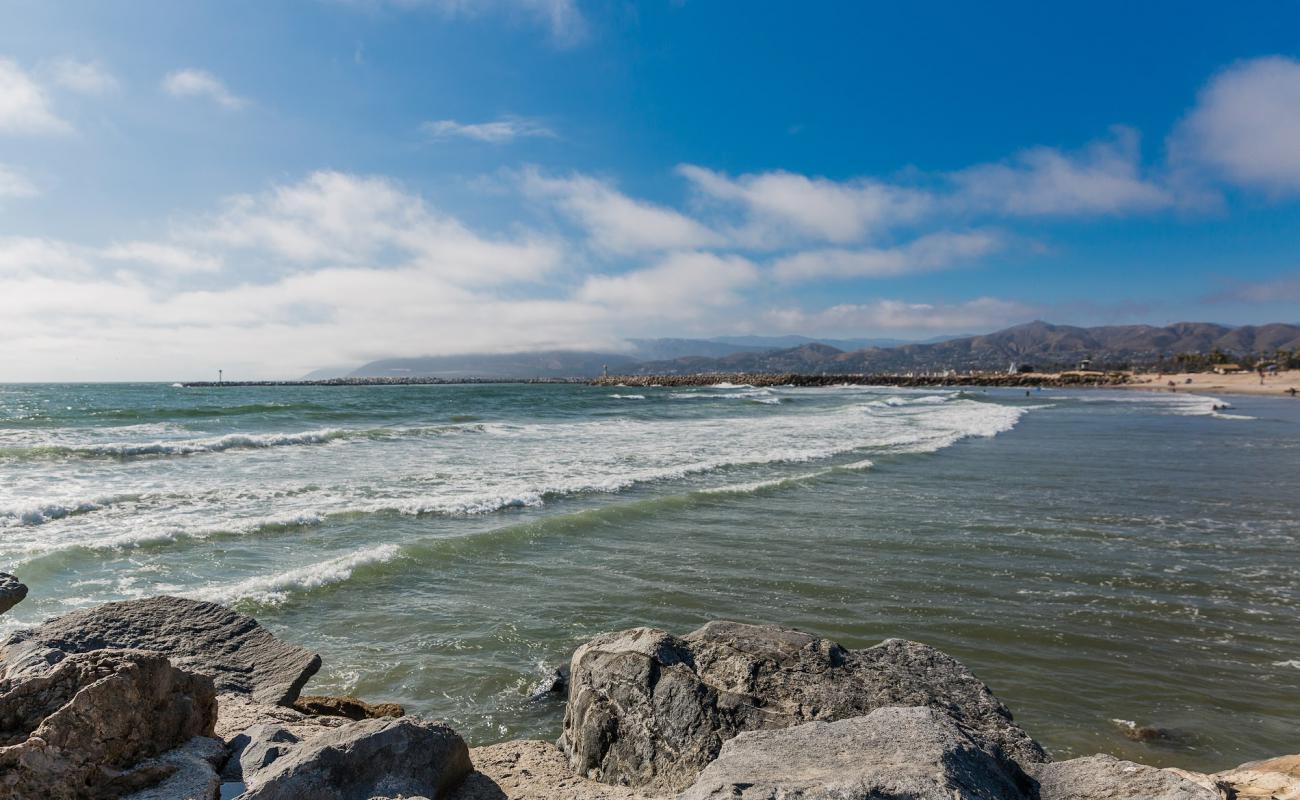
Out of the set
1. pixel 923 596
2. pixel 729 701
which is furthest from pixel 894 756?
pixel 923 596

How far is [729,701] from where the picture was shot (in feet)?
12.9

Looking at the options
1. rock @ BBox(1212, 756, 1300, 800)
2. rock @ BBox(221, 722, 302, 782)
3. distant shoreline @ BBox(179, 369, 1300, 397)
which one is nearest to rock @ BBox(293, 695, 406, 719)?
rock @ BBox(221, 722, 302, 782)

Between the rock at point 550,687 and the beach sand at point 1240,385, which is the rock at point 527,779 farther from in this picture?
the beach sand at point 1240,385

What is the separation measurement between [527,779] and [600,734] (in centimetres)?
56

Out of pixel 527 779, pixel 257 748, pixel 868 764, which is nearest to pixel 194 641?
pixel 257 748

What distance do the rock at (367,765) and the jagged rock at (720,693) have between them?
0.92m

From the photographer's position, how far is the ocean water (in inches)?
226

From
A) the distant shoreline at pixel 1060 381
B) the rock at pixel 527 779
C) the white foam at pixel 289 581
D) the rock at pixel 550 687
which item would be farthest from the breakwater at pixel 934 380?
the rock at pixel 527 779

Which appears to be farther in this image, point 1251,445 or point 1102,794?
point 1251,445

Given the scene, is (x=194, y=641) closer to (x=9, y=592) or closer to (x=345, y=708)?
(x=345, y=708)

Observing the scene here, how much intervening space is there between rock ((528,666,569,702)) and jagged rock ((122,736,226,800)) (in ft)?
7.79

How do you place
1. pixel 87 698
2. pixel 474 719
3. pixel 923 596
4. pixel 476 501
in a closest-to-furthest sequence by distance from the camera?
pixel 87 698 < pixel 474 719 < pixel 923 596 < pixel 476 501

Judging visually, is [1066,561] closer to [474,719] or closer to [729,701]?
[729,701]

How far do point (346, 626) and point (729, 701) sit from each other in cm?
495
